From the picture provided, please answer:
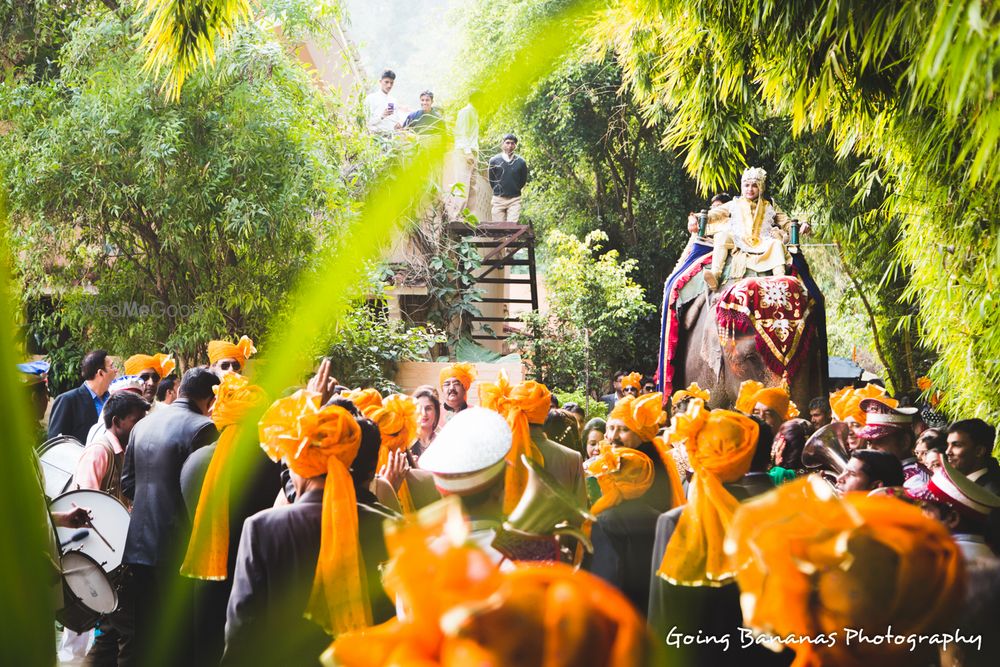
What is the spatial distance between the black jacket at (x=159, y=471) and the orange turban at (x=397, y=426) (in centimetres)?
79

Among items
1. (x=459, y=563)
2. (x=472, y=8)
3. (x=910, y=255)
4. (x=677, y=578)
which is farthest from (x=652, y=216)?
(x=459, y=563)

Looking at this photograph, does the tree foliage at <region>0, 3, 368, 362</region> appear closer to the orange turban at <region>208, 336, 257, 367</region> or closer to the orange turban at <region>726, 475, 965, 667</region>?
the orange turban at <region>208, 336, 257, 367</region>

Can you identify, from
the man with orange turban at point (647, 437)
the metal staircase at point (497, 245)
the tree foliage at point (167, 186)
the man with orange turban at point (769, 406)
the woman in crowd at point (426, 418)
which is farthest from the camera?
the metal staircase at point (497, 245)

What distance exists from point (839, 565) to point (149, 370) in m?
6.36

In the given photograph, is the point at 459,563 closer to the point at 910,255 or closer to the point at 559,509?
the point at 559,509

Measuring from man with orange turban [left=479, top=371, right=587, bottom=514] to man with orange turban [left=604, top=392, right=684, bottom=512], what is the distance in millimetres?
593

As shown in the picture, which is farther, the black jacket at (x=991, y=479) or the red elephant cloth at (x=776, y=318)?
the red elephant cloth at (x=776, y=318)

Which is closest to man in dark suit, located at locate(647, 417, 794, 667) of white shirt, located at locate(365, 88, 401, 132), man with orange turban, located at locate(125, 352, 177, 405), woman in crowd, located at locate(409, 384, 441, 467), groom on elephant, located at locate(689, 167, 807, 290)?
woman in crowd, located at locate(409, 384, 441, 467)

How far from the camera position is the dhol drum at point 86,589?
14.0 ft

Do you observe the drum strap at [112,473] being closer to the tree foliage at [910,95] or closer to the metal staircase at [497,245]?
the tree foliage at [910,95]

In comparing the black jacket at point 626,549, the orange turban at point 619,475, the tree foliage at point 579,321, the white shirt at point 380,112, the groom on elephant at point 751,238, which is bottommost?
the tree foliage at point 579,321

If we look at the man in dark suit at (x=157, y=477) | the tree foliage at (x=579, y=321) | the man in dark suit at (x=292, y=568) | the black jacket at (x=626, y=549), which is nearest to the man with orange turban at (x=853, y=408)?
the black jacket at (x=626, y=549)

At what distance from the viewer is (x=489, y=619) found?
3.21 feet

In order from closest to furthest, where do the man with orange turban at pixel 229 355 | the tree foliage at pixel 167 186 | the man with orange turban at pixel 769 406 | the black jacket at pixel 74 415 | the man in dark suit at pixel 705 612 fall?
the man in dark suit at pixel 705 612 < the man with orange turban at pixel 769 406 < the man with orange turban at pixel 229 355 < the black jacket at pixel 74 415 < the tree foliage at pixel 167 186
